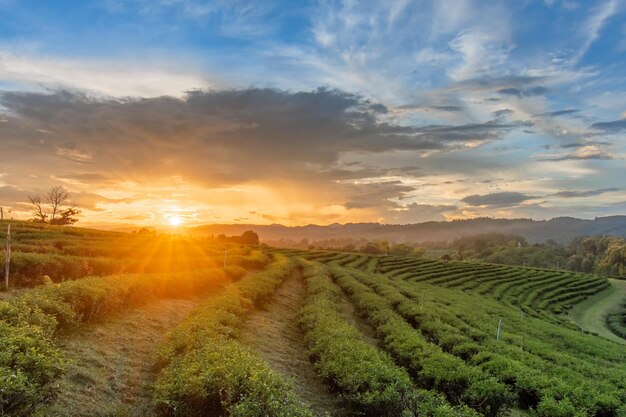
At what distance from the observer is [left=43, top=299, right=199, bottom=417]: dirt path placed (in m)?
10.9

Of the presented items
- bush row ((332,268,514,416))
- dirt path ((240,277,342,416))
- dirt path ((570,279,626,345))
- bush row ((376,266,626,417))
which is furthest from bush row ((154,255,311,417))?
dirt path ((570,279,626,345))

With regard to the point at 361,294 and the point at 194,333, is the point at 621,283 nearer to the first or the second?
the point at 361,294

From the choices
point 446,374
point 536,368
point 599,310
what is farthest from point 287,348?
point 599,310

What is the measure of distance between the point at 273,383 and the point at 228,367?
3.99ft

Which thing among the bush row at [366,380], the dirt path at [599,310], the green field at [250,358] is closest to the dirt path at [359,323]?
the green field at [250,358]

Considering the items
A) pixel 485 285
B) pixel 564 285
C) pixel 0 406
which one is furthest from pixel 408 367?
pixel 564 285

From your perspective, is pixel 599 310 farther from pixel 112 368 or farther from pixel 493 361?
pixel 112 368

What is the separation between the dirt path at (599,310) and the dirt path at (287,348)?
4921cm

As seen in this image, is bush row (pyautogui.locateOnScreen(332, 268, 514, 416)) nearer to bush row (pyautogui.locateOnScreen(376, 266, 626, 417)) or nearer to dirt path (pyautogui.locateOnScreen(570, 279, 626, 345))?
bush row (pyautogui.locateOnScreen(376, 266, 626, 417))

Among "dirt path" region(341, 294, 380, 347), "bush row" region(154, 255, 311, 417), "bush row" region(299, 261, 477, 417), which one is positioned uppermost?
"bush row" region(154, 255, 311, 417)

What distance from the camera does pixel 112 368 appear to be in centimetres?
1370

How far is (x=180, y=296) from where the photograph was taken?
28594 mm

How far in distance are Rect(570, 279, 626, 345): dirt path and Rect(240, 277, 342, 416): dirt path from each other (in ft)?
161

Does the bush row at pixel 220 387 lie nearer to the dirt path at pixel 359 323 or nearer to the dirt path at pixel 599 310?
the dirt path at pixel 359 323
